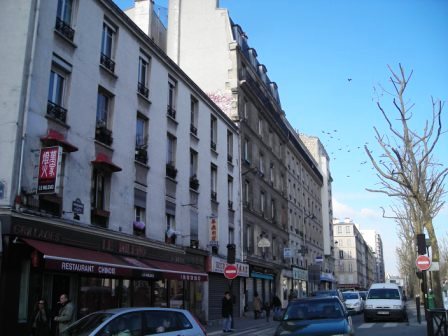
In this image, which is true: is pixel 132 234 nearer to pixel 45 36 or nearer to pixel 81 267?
pixel 81 267

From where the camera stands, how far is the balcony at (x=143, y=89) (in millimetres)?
20409

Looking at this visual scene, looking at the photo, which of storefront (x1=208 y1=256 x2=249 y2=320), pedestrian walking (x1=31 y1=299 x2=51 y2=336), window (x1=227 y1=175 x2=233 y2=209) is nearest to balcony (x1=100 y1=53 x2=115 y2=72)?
pedestrian walking (x1=31 y1=299 x2=51 y2=336)

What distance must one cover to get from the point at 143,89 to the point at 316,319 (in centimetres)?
1287

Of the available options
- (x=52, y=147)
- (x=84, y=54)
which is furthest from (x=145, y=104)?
(x=52, y=147)

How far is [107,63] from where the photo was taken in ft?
59.9

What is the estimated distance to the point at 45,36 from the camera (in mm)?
14648

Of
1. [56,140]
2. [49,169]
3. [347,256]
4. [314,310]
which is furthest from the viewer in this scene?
[347,256]

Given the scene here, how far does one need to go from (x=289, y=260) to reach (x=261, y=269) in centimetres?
927

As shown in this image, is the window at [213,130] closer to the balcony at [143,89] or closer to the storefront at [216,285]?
the storefront at [216,285]

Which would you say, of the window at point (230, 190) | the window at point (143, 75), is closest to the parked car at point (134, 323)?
the window at point (143, 75)

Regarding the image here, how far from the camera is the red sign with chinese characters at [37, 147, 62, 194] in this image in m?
13.0

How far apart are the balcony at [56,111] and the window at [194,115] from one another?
34.3 ft

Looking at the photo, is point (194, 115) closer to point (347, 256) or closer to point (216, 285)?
point (216, 285)

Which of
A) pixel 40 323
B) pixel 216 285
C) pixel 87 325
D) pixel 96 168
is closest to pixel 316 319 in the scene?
pixel 87 325
